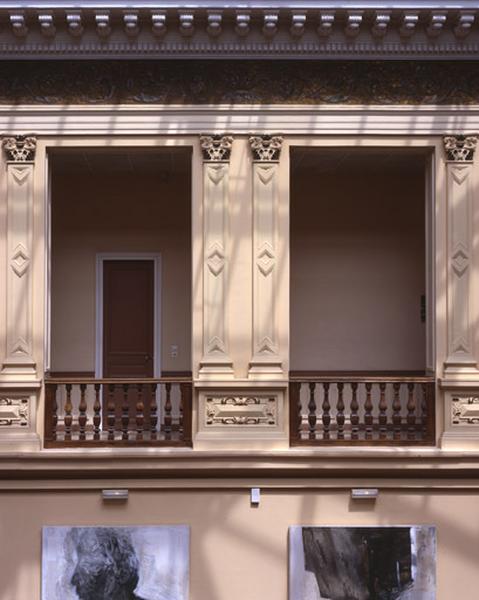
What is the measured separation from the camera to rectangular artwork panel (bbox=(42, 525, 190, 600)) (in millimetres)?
8625

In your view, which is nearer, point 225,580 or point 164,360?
point 225,580

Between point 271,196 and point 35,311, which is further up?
point 271,196

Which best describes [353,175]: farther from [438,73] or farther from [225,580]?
[225,580]

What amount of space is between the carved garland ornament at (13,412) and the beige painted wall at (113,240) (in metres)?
2.02

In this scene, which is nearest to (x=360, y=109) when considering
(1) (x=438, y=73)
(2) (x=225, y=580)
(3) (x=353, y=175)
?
(1) (x=438, y=73)

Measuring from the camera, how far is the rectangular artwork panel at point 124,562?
862 centimetres

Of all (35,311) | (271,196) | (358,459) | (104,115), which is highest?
(104,115)

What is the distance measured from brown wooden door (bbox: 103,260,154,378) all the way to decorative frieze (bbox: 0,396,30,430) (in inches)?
84.4

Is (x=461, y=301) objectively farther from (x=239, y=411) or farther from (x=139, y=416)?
(x=139, y=416)

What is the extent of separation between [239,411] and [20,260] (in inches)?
102

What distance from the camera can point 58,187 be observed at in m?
10.8

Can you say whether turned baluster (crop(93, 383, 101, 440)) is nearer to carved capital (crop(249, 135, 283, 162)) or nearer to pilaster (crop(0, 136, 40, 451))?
pilaster (crop(0, 136, 40, 451))

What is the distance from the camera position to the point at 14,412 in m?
8.63

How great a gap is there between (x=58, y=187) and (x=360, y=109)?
4.00 m
